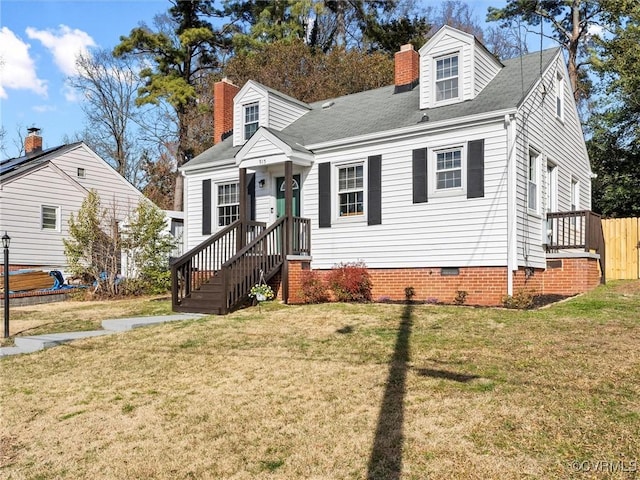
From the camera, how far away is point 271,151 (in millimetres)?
14000

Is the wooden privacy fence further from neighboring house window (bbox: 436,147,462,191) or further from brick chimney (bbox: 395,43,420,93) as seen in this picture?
brick chimney (bbox: 395,43,420,93)

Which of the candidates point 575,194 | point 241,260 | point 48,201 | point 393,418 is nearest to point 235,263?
point 241,260

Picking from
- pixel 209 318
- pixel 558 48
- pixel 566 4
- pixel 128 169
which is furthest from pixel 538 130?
pixel 128 169

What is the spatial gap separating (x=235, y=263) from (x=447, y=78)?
21.6ft

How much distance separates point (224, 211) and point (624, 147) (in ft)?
49.7

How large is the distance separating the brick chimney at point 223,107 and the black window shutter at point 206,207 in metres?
3.21

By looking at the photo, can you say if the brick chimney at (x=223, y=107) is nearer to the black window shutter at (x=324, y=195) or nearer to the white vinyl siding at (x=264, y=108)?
the white vinyl siding at (x=264, y=108)

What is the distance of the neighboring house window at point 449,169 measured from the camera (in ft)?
40.4

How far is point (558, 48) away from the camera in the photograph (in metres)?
14.7

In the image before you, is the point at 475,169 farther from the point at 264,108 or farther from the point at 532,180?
the point at 264,108

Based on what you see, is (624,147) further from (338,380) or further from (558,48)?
(338,380)

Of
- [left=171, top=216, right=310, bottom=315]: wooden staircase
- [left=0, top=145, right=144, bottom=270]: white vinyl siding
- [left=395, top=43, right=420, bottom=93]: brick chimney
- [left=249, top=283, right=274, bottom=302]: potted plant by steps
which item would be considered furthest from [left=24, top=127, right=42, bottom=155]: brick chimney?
[left=249, top=283, right=274, bottom=302]: potted plant by steps

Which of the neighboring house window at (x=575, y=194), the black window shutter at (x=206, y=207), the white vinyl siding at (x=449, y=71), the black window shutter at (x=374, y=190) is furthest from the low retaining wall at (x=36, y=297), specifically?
the neighboring house window at (x=575, y=194)

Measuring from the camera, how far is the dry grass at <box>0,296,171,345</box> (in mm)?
11094
